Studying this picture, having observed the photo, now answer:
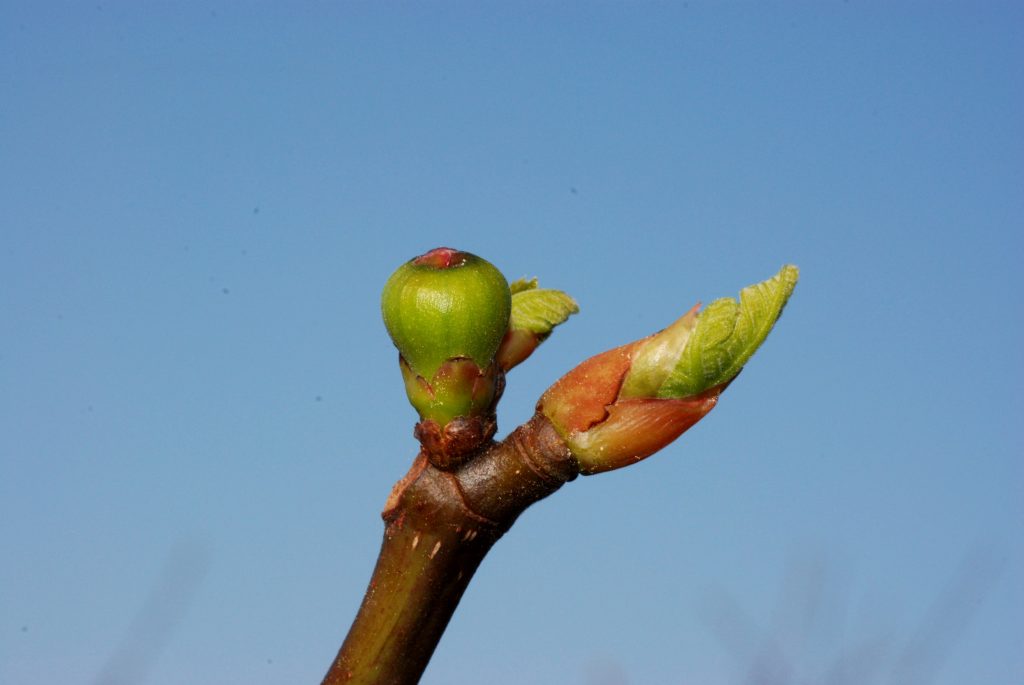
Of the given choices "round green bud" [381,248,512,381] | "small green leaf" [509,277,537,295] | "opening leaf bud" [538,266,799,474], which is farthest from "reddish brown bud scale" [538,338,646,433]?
"small green leaf" [509,277,537,295]

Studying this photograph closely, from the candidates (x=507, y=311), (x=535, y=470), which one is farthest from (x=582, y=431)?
(x=507, y=311)

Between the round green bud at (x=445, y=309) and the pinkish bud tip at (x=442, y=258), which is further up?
the pinkish bud tip at (x=442, y=258)

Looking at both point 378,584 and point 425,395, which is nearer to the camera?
point 378,584

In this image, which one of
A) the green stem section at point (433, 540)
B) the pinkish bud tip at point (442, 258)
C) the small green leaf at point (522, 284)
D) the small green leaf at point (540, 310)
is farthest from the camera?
the small green leaf at point (522, 284)

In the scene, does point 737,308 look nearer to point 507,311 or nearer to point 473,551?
point 507,311

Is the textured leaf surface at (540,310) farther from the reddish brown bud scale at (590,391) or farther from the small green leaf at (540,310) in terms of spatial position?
the reddish brown bud scale at (590,391)

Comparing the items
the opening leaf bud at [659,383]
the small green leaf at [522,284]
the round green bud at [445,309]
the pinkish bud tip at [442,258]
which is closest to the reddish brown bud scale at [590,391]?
the opening leaf bud at [659,383]

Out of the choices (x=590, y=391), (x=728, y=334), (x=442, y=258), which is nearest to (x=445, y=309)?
(x=442, y=258)
